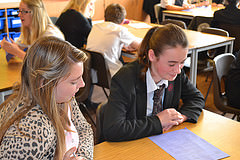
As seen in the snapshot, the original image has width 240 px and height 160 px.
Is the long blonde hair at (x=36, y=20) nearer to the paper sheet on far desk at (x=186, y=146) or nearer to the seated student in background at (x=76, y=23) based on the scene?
the seated student in background at (x=76, y=23)

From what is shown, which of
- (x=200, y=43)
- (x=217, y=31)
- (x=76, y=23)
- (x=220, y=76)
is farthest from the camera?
(x=217, y=31)

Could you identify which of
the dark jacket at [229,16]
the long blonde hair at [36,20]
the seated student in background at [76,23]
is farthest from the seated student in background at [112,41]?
the dark jacket at [229,16]

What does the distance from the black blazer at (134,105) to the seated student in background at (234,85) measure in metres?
0.66

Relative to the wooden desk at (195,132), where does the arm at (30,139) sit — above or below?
above

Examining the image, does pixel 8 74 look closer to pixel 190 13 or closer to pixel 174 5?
pixel 190 13

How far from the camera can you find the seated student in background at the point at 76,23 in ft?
11.0

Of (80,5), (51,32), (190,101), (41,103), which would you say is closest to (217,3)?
(80,5)

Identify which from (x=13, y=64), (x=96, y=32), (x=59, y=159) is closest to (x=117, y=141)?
(x=59, y=159)

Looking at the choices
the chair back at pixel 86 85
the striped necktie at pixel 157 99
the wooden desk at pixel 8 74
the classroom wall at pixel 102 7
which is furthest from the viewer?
the classroom wall at pixel 102 7

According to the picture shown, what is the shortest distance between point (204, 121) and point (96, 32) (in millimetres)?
1706

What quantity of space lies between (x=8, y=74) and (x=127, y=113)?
1089 millimetres

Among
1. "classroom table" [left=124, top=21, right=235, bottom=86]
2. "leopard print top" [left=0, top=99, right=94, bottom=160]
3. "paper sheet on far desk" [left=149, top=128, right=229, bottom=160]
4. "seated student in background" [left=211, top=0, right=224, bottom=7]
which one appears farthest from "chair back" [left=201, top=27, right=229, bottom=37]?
"leopard print top" [left=0, top=99, right=94, bottom=160]

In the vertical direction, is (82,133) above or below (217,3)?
below

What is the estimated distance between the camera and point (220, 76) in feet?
7.62
